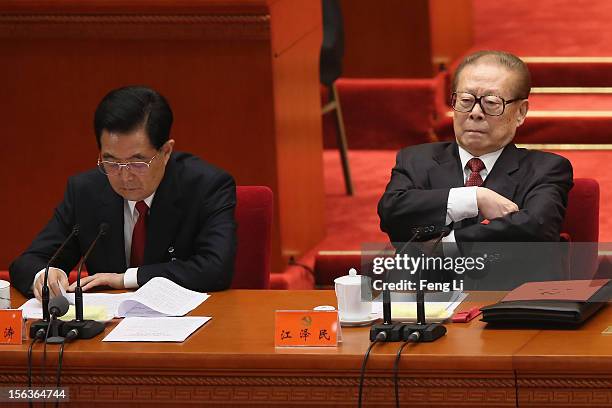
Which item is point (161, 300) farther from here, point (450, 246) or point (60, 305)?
point (450, 246)

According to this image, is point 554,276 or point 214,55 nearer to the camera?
point 554,276

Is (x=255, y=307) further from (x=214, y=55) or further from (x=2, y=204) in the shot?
(x=2, y=204)

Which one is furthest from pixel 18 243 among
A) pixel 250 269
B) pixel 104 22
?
pixel 250 269

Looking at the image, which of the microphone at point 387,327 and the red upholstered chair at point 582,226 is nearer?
the microphone at point 387,327

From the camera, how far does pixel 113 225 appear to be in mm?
3580

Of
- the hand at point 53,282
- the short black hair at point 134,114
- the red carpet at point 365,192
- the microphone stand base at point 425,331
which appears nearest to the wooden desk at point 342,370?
the microphone stand base at point 425,331

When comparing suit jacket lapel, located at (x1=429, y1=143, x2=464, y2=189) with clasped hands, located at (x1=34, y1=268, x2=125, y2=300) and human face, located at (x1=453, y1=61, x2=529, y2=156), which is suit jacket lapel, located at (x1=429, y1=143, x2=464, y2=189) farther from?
clasped hands, located at (x1=34, y1=268, x2=125, y2=300)

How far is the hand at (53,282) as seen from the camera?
10.7 ft

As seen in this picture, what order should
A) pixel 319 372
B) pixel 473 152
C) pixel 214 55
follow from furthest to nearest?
pixel 214 55, pixel 473 152, pixel 319 372

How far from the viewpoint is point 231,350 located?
276 centimetres

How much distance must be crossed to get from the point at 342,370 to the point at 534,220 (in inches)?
35.1

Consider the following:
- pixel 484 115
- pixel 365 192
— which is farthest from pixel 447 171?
pixel 365 192

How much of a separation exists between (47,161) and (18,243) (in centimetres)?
31

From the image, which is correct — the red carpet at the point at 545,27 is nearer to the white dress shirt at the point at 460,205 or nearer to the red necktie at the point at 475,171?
the red necktie at the point at 475,171
